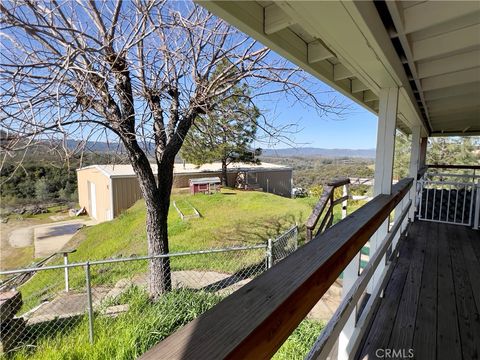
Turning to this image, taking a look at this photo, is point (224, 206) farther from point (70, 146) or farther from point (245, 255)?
point (70, 146)

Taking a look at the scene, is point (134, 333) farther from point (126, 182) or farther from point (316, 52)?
point (126, 182)

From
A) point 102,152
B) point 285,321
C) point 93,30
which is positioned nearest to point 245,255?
point 102,152

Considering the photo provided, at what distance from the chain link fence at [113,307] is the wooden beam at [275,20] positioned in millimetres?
2781

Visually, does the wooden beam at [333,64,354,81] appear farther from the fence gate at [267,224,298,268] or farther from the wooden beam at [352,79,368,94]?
the fence gate at [267,224,298,268]

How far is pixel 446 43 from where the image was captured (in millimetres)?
1554

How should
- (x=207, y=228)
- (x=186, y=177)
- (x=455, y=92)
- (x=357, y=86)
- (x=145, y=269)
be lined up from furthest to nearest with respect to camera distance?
1. (x=186, y=177)
2. (x=207, y=228)
3. (x=145, y=269)
4. (x=455, y=92)
5. (x=357, y=86)

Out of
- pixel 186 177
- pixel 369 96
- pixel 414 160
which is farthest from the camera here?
pixel 186 177

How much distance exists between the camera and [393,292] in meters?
2.16

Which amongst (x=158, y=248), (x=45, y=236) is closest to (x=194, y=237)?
(x=158, y=248)

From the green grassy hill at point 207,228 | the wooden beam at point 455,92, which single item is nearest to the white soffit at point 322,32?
the wooden beam at point 455,92

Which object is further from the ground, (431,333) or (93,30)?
(93,30)

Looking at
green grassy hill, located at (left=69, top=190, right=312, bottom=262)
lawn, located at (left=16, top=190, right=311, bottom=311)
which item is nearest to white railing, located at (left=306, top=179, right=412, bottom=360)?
lawn, located at (left=16, top=190, right=311, bottom=311)

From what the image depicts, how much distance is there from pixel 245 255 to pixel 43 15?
532 cm

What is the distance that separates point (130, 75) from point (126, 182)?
996cm
